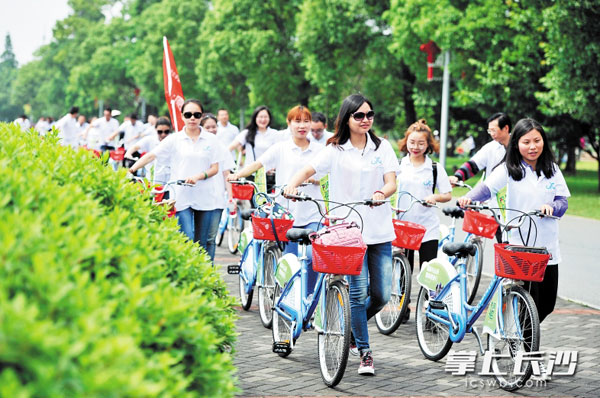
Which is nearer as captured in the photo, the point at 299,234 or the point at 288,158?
the point at 299,234

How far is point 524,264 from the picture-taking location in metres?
5.58

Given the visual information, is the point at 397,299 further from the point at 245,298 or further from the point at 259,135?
the point at 259,135

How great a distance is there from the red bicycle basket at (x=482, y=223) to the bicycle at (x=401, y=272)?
61cm

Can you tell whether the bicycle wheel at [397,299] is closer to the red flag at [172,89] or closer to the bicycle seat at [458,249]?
the bicycle seat at [458,249]

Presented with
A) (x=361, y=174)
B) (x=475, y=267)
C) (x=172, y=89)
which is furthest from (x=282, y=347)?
(x=172, y=89)

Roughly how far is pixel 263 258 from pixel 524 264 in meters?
3.10

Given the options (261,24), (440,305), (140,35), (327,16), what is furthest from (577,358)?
(140,35)

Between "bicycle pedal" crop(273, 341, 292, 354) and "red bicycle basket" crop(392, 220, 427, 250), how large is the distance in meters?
1.39

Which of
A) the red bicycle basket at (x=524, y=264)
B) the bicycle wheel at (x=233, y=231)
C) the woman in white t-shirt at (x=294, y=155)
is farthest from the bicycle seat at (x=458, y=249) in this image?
the bicycle wheel at (x=233, y=231)

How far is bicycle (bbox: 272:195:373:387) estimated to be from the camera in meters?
5.66

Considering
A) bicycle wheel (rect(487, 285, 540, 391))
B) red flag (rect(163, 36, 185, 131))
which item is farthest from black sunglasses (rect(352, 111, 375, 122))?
red flag (rect(163, 36, 185, 131))

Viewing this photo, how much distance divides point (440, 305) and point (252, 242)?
2.37 meters

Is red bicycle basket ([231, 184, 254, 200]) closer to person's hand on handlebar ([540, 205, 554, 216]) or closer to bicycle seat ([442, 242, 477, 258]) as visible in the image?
bicycle seat ([442, 242, 477, 258])

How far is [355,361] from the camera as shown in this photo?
22.0 ft
